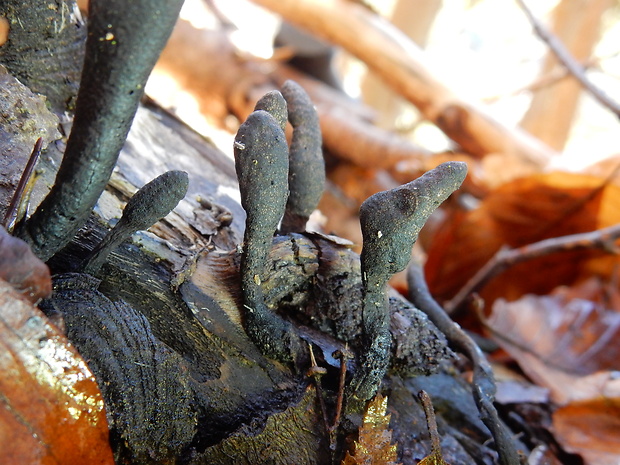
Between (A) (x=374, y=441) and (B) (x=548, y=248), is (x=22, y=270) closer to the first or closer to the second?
(A) (x=374, y=441)

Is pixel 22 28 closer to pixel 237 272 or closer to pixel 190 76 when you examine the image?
pixel 237 272

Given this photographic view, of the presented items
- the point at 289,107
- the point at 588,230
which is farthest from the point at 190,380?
the point at 588,230

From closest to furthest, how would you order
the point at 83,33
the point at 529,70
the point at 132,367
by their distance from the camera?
the point at 132,367
the point at 83,33
the point at 529,70

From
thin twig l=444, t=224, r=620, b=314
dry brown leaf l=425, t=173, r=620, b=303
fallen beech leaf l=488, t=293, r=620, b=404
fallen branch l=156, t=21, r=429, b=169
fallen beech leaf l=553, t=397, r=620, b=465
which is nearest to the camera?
fallen beech leaf l=553, t=397, r=620, b=465

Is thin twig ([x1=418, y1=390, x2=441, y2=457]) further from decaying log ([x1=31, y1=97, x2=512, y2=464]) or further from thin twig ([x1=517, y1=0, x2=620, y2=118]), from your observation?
thin twig ([x1=517, y1=0, x2=620, y2=118])

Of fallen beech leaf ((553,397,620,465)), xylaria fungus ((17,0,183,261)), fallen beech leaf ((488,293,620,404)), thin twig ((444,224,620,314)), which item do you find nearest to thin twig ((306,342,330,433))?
xylaria fungus ((17,0,183,261))

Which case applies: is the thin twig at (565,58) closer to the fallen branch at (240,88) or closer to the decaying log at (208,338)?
the fallen branch at (240,88)

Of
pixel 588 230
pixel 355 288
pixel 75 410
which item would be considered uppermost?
pixel 588 230
